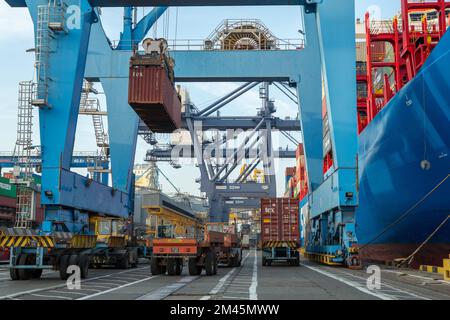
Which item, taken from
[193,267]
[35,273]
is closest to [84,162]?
[35,273]

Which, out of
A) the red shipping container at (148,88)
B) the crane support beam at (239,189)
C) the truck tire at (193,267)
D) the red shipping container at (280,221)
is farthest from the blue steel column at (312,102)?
the crane support beam at (239,189)

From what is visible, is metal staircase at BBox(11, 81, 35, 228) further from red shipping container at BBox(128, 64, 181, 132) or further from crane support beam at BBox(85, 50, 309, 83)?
crane support beam at BBox(85, 50, 309, 83)

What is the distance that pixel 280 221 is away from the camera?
23.8 meters

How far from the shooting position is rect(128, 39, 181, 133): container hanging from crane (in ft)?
52.7

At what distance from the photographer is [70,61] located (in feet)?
56.6

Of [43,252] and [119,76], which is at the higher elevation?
A: [119,76]

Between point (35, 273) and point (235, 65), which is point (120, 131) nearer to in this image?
point (235, 65)

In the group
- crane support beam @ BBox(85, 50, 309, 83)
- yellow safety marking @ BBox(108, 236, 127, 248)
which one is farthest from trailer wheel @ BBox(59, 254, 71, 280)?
crane support beam @ BBox(85, 50, 309, 83)

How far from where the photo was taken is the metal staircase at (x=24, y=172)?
14.8 m

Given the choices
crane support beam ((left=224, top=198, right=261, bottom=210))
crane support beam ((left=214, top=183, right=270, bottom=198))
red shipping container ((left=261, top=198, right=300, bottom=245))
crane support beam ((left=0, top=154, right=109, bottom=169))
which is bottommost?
red shipping container ((left=261, top=198, right=300, bottom=245))

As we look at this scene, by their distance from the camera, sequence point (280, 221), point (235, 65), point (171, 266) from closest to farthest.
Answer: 1. point (171, 266)
2. point (280, 221)
3. point (235, 65)

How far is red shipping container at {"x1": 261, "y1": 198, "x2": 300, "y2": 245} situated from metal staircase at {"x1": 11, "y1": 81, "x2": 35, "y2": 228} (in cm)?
1137

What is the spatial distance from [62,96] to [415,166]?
1220 centimetres

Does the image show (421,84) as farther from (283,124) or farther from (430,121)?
(283,124)
